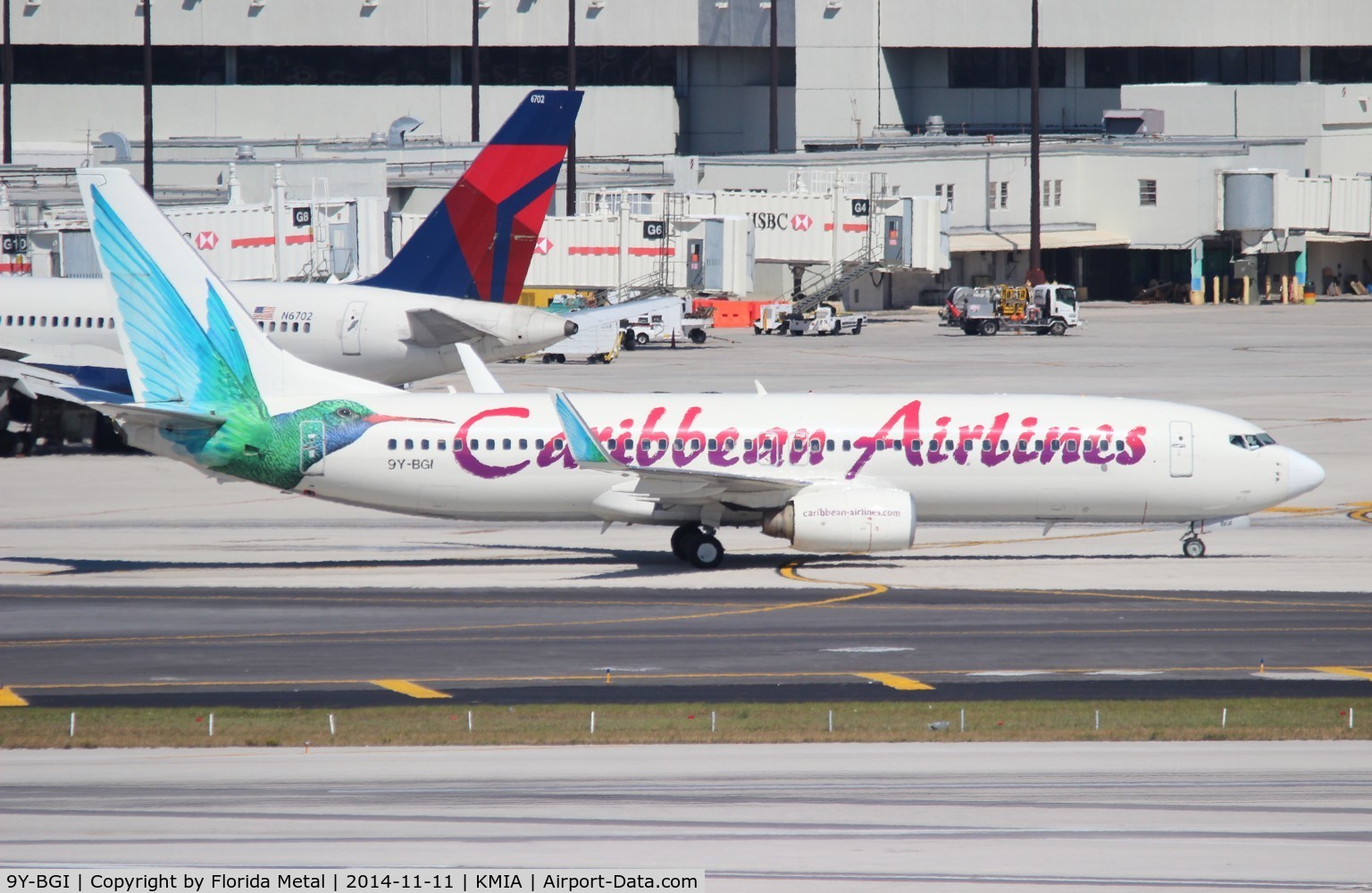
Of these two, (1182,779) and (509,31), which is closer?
(1182,779)

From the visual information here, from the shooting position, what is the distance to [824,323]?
106 m

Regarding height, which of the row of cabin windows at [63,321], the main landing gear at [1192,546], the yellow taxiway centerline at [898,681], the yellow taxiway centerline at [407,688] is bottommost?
the yellow taxiway centerline at [407,688]

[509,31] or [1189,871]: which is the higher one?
[509,31]

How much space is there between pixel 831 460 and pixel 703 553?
376 centimetres

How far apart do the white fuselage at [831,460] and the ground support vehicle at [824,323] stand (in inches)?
2458

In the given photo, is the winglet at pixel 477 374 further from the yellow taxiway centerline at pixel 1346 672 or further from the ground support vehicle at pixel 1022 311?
the ground support vehicle at pixel 1022 311

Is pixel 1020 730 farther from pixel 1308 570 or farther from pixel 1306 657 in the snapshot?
pixel 1308 570

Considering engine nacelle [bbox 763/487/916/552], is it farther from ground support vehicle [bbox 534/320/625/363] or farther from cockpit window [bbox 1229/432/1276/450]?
ground support vehicle [bbox 534/320/625/363]

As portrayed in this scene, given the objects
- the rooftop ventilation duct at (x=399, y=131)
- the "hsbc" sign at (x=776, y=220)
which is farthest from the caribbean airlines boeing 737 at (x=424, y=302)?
the rooftop ventilation duct at (x=399, y=131)

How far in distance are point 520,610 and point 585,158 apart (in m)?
97.3

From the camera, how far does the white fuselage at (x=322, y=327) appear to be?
191 ft

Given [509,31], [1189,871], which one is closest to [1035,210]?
[509,31]

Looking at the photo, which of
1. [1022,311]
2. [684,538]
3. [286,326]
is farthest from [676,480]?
[1022,311]

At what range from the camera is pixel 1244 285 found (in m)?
130
